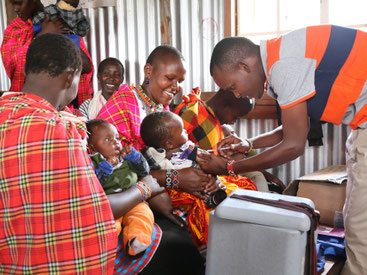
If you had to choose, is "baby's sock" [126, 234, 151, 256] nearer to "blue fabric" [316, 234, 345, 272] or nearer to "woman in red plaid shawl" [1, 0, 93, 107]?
"blue fabric" [316, 234, 345, 272]

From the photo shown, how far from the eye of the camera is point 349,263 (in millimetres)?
2064

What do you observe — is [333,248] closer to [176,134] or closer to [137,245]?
[176,134]

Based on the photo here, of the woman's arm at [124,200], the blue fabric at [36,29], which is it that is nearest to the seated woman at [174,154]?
the woman's arm at [124,200]

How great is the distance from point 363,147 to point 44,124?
1610 millimetres

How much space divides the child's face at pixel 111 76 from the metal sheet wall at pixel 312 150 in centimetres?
147

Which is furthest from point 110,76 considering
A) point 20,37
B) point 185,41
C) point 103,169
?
point 103,169

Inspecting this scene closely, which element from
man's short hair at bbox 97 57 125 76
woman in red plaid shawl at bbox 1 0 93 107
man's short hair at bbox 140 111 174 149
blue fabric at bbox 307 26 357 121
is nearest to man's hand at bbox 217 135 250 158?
man's short hair at bbox 140 111 174 149

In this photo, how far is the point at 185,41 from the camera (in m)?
4.32

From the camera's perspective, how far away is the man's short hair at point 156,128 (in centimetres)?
235

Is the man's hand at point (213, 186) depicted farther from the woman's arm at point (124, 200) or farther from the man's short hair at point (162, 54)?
the man's short hair at point (162, 54)

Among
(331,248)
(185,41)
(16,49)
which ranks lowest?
(331,248)

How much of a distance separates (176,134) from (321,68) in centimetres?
99

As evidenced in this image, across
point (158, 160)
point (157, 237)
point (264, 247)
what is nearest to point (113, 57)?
point (158, 160)

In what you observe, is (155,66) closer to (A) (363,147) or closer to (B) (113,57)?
(A) (363,147)
